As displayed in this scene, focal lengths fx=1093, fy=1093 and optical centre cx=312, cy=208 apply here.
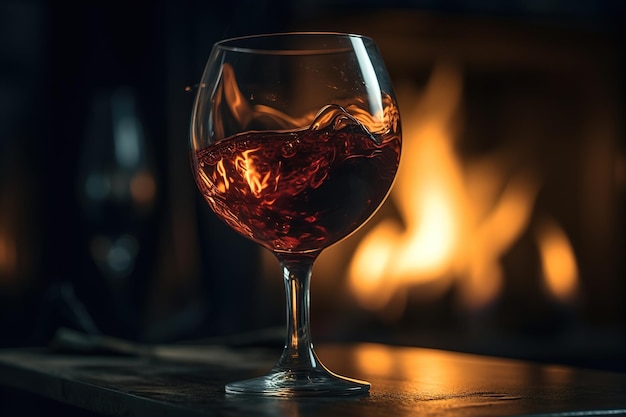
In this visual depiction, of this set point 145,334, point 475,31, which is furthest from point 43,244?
point 475,31

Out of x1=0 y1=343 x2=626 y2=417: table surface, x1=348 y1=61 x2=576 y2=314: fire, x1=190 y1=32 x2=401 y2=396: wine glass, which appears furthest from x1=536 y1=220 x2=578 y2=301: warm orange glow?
x1=190 y1=32 x2=401 y2=396: wine glass

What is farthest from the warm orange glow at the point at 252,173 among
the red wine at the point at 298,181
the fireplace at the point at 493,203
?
the fireplace at the point at 493,203

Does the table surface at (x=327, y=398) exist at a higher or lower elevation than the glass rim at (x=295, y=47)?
lower

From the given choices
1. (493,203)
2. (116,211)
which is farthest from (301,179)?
(493,203)

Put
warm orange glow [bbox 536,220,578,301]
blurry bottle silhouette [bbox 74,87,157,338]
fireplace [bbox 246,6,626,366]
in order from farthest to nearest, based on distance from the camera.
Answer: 1. warm orange glow [bbox 536,220,578,301]
2. fireplace [bbox 246,6,626,366]
3. blurry bottle silhouette [bbox 74,87,157,338]

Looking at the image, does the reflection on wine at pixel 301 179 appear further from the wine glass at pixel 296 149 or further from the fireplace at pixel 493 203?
the fireplace at pixel 493 203

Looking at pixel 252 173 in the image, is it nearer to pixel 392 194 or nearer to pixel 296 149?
pixel 296 149

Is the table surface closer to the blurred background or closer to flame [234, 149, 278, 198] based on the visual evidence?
flame [234, 149, 278, 198]

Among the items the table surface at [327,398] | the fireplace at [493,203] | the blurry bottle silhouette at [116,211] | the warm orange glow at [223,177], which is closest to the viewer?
the table surface at [327,398]
